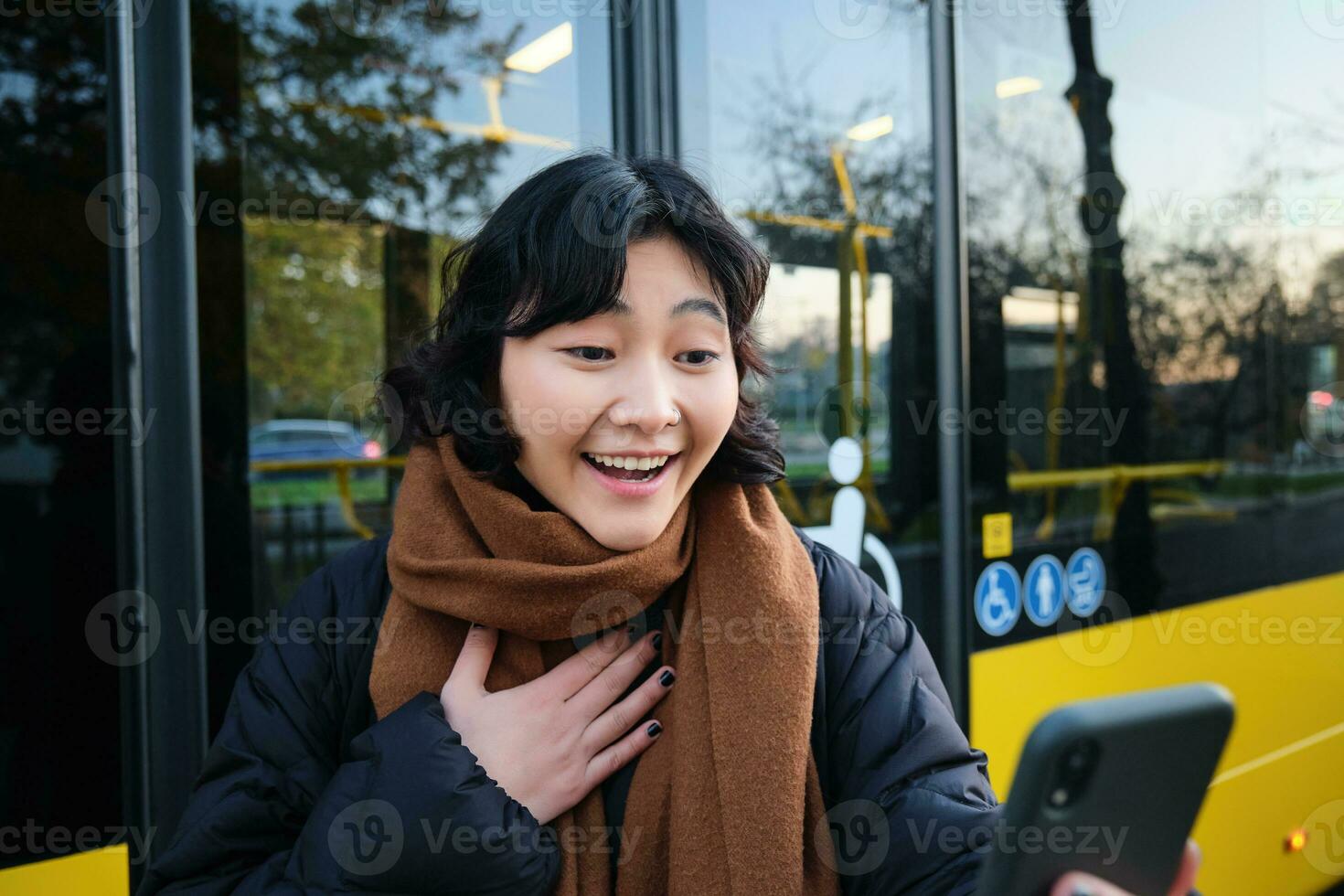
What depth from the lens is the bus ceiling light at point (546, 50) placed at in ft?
6.97

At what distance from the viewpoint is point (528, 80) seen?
7.88 feet

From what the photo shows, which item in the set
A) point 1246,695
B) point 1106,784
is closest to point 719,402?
point 1106,784

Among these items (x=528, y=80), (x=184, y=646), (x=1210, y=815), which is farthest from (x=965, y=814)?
(x=1210, y=815)

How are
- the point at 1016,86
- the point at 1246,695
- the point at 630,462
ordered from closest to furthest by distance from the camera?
the point at 630,462
the point at 1016,86
the point at 1246,695

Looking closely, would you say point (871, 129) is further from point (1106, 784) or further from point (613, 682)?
Answer: point (1106, 784)

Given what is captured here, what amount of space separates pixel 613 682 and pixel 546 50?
150 cm

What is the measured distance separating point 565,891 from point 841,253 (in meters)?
1.57

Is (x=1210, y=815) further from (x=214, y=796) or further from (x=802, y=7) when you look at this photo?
(x=214, y=796)

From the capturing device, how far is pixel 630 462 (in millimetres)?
1259

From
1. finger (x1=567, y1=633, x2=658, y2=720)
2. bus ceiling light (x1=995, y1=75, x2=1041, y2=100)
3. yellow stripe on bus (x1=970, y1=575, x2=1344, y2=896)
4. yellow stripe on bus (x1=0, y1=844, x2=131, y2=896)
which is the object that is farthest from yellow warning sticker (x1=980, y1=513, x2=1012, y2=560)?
yellow stripe on bus (x1=0, y1=844, x2=131, y2=896)

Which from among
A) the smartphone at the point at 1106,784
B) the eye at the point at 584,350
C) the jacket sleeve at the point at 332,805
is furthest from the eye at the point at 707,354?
the smartphone at the point at 1106,784

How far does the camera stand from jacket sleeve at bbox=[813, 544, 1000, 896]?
1162 millimetres

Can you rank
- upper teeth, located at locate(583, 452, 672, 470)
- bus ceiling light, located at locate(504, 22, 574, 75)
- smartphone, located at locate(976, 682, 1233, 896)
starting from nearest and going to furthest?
smartphone, located at locate(976, 682, 1233, 896) → upper teeth, located at locate(583, 452, 672, 470) → bus ceiling light, located at locate(504, 22, 574, 75)

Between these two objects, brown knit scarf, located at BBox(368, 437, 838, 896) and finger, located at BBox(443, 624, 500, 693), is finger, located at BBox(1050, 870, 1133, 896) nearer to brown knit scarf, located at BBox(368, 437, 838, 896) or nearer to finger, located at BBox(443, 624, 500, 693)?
brown knit scarf, located at BBox(368, 437, 838, 896)
